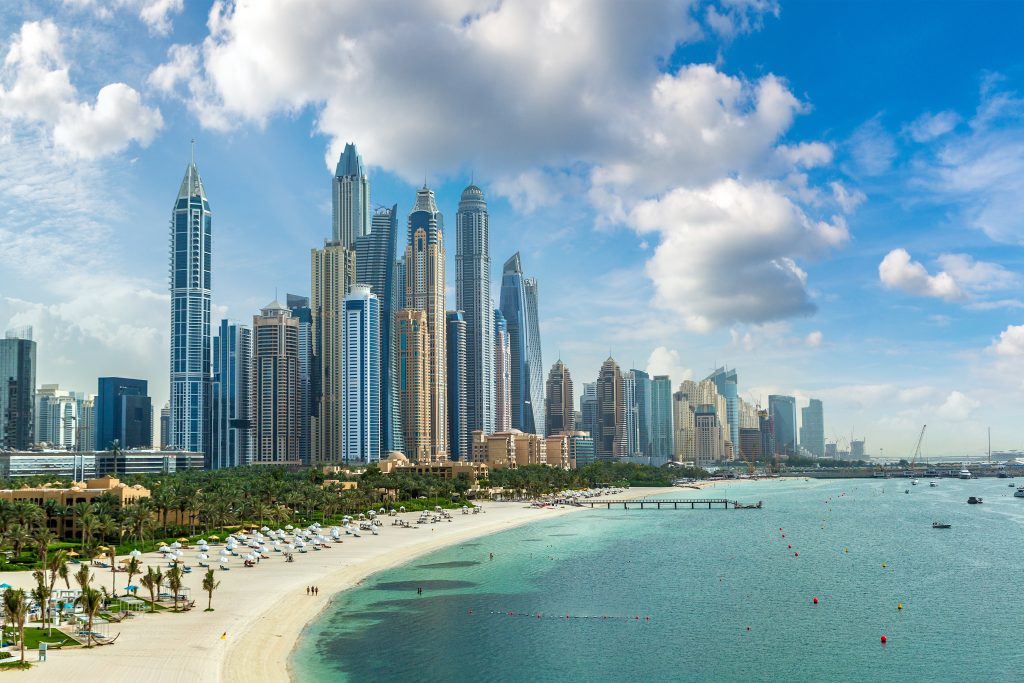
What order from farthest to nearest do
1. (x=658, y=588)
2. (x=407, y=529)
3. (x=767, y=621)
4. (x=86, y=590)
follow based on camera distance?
(x=407, y=529) < (x=658, y=588) < (x=767, y=621) < (x=86, y=590)

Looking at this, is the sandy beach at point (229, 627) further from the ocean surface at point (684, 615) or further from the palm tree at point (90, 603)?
the ocean surface at point (684, 615)

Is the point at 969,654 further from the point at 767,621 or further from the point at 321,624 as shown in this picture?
the point at 321,624

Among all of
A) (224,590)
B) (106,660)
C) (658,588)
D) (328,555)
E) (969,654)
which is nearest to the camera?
(106,660)

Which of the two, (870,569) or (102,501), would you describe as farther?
(102,501)

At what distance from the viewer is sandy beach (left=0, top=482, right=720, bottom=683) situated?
197 feet

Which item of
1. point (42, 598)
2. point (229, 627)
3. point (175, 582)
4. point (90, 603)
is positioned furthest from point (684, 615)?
point (42, 598)

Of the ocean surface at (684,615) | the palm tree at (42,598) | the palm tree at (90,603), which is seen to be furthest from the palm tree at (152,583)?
the ocean surface at (684,615)

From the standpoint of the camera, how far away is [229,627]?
7438cm

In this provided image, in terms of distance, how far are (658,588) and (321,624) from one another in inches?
1575

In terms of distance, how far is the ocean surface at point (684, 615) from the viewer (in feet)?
220

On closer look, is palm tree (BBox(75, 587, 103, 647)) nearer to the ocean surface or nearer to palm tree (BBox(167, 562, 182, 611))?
palm tree (BBox(167, 562, 182, 611))

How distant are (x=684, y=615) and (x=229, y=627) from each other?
141 ft

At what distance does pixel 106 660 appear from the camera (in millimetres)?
61750

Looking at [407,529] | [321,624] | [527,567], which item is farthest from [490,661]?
[407,529]
